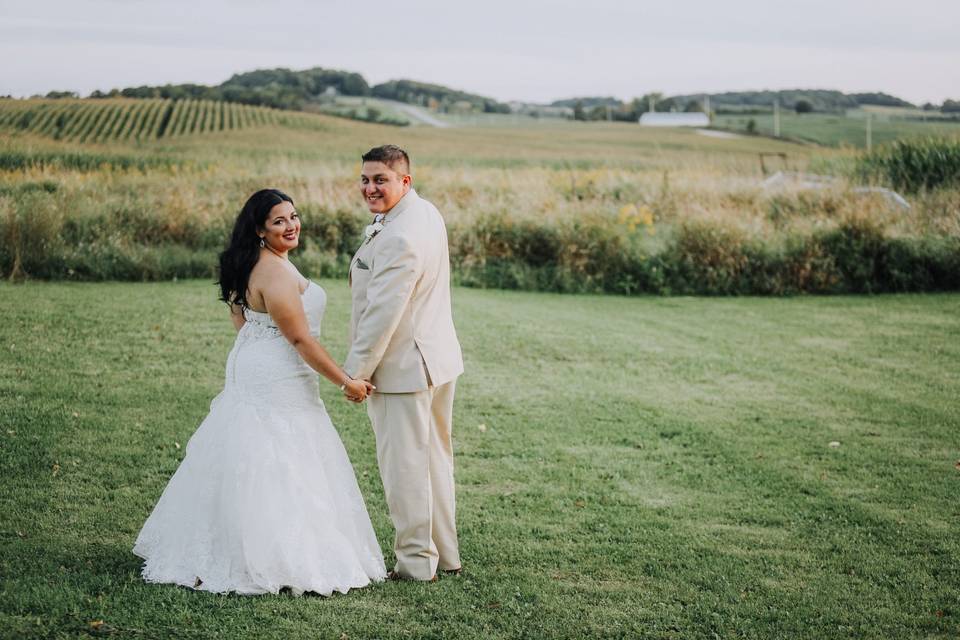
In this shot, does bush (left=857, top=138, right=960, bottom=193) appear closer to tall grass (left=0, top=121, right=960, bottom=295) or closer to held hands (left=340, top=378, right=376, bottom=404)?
tall grass (left=0, top=121, right=960, bottom=295)

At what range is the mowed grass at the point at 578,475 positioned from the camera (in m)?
4.62

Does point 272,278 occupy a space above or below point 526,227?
above

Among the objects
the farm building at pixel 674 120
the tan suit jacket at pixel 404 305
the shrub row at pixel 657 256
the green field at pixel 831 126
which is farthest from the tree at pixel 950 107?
the tan suit jacket at pixel 404 305

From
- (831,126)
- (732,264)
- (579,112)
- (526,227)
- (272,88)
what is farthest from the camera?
(579,112)

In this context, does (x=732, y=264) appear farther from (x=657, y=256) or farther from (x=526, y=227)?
(x=526, y=227)

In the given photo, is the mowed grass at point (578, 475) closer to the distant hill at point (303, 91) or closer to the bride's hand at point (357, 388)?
the bride's hand at point (357, 388)

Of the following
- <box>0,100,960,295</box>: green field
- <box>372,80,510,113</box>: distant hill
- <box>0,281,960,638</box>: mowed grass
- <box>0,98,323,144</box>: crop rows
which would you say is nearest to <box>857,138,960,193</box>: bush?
<box>0,100,960,295</box>: green field

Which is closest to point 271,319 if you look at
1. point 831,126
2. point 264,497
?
point 264,497

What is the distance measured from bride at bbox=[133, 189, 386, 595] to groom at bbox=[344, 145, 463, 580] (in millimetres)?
193

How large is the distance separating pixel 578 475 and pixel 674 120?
7929 cm

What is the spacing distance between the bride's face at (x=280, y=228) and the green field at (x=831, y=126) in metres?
47.9

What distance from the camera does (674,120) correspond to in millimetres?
82188

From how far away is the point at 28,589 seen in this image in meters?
4.52

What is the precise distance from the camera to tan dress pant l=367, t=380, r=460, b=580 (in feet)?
15.7
